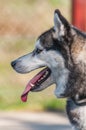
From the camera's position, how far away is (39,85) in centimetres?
827

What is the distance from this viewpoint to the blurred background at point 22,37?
1279 cm

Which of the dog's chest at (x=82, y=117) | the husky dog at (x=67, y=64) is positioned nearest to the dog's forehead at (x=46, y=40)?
the husky dog at (x=67, y=64)

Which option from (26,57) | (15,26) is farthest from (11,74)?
(26,57)

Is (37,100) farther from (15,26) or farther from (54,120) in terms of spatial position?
(15,26)

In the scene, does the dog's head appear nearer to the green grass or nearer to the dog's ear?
the dog's ear

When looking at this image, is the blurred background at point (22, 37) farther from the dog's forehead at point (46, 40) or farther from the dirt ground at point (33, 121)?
the dog's forehead at point (46, 40)

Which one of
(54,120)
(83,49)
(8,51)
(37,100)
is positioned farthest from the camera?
(8,51)

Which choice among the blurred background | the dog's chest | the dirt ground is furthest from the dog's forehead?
the blurred background

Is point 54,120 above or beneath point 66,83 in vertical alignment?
beneath

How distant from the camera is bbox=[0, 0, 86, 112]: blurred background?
12.8 metres

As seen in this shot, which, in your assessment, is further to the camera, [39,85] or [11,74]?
[11,74]

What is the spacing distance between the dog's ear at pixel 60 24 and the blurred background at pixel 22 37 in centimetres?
475

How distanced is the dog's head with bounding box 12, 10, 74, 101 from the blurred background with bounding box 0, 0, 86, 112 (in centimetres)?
436

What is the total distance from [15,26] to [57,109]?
260 cm
